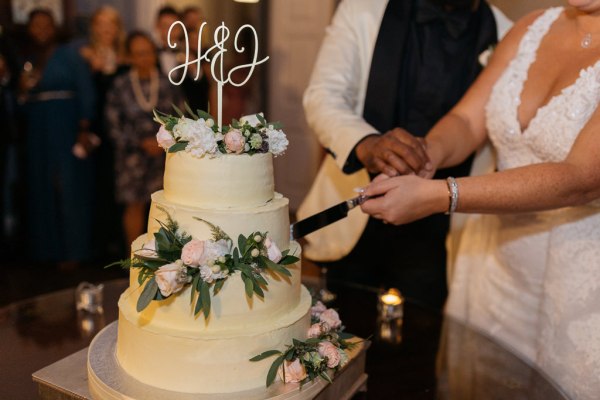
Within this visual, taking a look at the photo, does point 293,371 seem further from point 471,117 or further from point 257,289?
point 471,117

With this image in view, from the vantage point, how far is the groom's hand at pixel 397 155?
2.20 meters

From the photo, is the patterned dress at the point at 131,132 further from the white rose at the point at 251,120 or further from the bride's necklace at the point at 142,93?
the white rose at the point at 251,120

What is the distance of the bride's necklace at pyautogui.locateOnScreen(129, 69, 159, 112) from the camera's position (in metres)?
5.25

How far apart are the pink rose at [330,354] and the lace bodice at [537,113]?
1.08 m

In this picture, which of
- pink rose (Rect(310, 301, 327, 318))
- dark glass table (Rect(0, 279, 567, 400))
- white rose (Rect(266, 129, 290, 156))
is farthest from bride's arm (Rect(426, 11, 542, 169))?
white rose (Rect(266, 129, 290, 156))

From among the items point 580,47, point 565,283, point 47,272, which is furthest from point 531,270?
point 47,272

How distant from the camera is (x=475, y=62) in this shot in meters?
2.83

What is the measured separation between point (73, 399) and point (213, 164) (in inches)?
27.8

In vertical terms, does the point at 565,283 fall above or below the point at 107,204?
above

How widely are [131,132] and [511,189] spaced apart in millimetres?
3910

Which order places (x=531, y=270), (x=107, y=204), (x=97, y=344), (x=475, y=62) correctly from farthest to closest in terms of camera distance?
1. (x=107, y=204)
2. (x=475, y=62)
3. (x=531, y=270)
4. (x=97, y=344)

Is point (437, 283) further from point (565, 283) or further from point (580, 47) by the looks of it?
point (580, 47)

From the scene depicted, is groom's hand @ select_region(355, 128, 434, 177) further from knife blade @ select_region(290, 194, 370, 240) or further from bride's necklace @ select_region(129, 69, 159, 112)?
bride's necklace @ select_region(129, 69, 159, 112)

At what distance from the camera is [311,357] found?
1.64 meters
